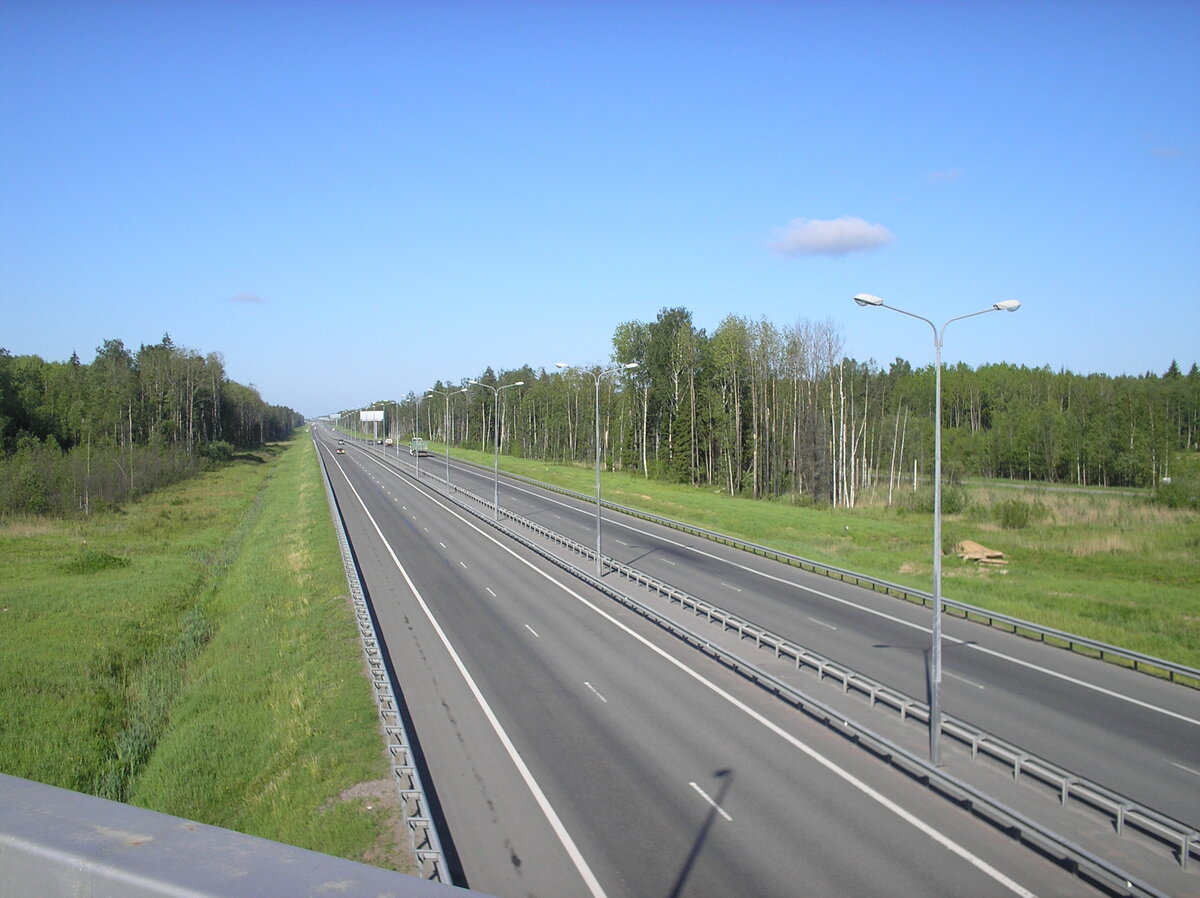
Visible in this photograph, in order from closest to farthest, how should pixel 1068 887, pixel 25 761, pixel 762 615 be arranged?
pixel 1068 887, pixel 25 761, pixel 762 615

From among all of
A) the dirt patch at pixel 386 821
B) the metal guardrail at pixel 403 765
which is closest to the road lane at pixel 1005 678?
the metal guardrail at pixel 403 765

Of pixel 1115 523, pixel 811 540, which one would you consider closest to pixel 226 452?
pixel 811 540

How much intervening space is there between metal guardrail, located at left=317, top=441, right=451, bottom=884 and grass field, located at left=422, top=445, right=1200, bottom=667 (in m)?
21.9

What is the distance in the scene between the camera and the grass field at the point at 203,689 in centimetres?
1591

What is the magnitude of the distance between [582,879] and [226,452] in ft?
439

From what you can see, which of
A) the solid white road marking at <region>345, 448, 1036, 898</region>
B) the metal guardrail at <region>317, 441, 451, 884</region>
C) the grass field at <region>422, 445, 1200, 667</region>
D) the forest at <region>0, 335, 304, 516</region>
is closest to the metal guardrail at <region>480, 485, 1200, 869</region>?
the solid white road marking at <region>345, 448, 1036, 898</region>

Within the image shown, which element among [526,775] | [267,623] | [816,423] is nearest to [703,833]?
[526,775]

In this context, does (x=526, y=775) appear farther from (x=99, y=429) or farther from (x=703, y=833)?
(x=99, y=429)

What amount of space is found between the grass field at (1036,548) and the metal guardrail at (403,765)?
864 inches

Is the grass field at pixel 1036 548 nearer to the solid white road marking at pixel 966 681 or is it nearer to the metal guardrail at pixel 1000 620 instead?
the metal guardrail at pixel 1000 620

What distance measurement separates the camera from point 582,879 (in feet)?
39.1

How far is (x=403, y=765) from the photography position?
51.0 ft

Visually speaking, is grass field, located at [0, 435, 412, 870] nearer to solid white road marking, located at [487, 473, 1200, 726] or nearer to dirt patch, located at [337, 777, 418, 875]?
dirt patch, located at [337, 777, 418, 875]

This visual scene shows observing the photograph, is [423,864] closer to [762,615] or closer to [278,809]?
[278,809]
